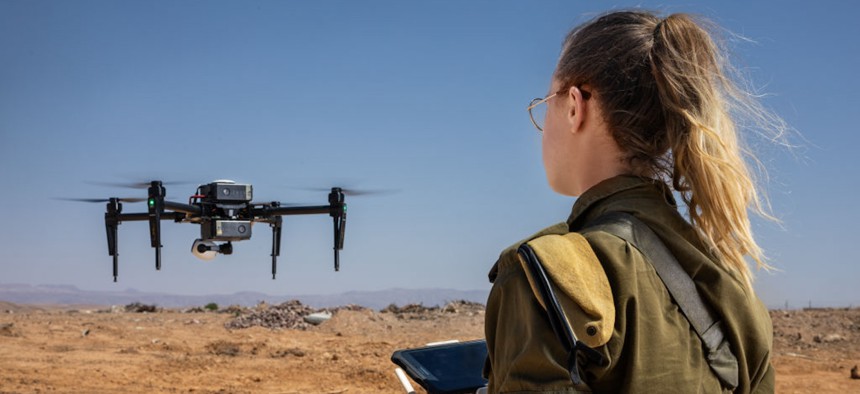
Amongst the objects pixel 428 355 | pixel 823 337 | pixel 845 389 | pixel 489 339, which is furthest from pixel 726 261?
pixel 823 337

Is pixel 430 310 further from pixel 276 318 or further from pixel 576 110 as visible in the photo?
pixel 576 110

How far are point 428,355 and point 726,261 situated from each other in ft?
2.65

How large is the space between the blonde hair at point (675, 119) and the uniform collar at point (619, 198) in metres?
0.05

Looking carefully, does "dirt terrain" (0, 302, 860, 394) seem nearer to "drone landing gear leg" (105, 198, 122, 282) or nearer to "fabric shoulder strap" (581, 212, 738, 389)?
"drone landing gear leg" (105, 198, 122, 282)

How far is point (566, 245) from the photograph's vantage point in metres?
1.35

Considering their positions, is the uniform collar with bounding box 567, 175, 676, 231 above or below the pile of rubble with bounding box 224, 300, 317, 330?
above

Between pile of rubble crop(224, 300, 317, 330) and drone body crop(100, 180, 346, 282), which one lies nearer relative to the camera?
drone body crop(100, 180, 346, 282)

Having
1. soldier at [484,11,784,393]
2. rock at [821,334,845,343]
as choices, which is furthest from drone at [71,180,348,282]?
rock at [821,334,845,343]

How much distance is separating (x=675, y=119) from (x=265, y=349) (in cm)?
1269

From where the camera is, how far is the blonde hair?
161 cm

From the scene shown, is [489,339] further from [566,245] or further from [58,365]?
[58,365]

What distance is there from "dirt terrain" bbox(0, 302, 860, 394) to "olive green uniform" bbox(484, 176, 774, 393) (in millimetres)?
9010

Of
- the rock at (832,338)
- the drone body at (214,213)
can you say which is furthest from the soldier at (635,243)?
the rock at (832,338)

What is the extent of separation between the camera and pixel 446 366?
2.01 metres
